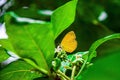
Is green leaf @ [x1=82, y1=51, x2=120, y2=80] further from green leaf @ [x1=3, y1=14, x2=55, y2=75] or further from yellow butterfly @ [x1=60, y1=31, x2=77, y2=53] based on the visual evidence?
yellow butterfly @ [x1=60, y1=31, x2=77, y2=53]

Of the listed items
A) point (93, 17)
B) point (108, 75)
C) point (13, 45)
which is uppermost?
point (108, 75)

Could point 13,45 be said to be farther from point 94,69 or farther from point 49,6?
point 49,6

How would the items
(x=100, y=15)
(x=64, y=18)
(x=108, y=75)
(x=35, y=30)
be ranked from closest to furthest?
(x=108, y=75), (x=35, y=30), (x=64, y=18), (x=100, y=15)

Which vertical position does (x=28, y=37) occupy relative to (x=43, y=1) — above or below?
above

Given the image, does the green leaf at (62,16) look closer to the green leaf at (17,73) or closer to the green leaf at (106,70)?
the green leaf at (17,73)

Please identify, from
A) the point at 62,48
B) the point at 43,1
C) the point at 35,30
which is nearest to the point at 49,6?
the point at 43,1

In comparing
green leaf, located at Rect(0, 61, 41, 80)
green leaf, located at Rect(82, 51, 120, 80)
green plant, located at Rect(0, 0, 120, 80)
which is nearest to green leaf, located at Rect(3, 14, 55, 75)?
green plant, located at Rect(0, 0, 120, 80)
